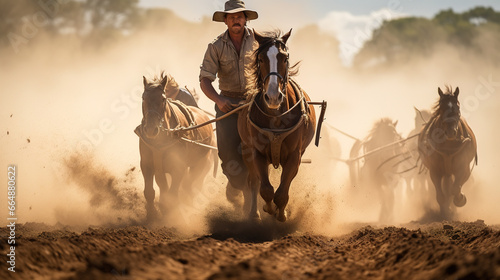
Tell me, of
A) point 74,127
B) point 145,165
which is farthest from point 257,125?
point 74,127

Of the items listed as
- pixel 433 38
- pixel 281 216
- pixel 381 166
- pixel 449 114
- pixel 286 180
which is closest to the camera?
pixel 286 180

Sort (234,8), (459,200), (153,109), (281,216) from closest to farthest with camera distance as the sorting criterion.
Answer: (281,216), (234,8), (153,109), (459,200)

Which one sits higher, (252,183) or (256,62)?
(256,62)

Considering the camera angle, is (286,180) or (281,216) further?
(281,216)

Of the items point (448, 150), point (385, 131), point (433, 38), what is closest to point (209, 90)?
point (448, 150)

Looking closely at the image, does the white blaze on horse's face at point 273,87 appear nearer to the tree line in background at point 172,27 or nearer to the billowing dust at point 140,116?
the billowing dust at point 140,116

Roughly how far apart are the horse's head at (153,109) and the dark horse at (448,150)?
514cm

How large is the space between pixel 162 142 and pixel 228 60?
245cm

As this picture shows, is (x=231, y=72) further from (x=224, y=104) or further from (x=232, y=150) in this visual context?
(x=232, y=150)

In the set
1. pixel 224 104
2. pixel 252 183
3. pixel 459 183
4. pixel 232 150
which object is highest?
pixel 224 104

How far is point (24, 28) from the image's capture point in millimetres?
31109

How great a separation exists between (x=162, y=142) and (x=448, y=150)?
5230 millimetres

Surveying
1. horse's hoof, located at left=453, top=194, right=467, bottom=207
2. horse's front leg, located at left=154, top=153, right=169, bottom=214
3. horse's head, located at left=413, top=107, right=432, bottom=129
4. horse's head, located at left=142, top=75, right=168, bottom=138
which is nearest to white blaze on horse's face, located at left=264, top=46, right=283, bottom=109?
horse's head, located at left=142, top=75, right=168, bottom=138

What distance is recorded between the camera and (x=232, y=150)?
9.94 meters
